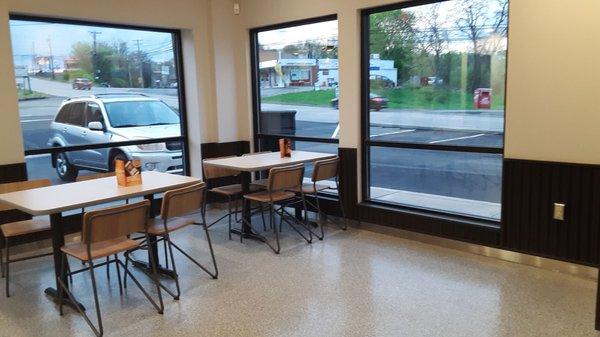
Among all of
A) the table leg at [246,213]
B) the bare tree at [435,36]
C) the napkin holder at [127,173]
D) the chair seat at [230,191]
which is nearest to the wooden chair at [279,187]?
the table leg at [246,213]

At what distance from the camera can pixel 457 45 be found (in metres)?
4.55

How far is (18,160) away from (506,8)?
4667 mm

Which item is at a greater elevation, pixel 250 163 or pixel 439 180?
pixel 250 163

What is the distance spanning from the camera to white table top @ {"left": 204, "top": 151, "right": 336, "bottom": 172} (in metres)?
4.73

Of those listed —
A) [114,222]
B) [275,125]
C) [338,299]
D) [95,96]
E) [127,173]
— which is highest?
[95,96]

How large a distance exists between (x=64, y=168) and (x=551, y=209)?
479cm

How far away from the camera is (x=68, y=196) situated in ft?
11.6

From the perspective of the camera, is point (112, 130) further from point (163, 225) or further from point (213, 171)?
point (163, 225)

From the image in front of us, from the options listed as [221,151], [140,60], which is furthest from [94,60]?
[221,151]

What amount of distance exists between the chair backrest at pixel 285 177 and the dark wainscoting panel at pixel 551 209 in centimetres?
191

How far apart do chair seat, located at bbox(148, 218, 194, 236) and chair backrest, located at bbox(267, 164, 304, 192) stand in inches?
37.5

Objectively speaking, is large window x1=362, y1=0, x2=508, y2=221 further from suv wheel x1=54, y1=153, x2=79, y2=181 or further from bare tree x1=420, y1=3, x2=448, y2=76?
suv wheel x1=54, y1=153, x2=79, y2=181

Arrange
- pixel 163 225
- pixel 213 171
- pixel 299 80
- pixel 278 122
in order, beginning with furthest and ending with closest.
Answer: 1. pixel 278 122
2. pixel 299 80
3. pixel 213 171
4. pixel 163 225

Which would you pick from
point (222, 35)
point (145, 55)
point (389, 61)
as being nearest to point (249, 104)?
point (222, 35)
